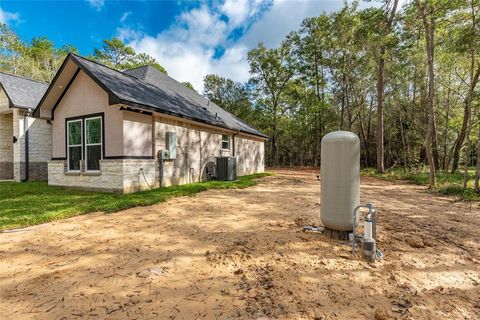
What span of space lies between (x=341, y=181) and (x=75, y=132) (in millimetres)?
9807

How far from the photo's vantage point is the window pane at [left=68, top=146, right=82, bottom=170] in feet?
28.8

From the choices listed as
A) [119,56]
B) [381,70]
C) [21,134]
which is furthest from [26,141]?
[119,56]

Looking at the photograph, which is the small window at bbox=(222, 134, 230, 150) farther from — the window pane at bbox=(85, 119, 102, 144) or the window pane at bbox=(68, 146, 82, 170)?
the window pane at bbox=(68, 146, 82, 170)

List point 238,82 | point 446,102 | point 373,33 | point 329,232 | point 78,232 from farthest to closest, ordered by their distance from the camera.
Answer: point 238,82 → point 446,102 → point 373,33 → point 78,232 → point 329,232

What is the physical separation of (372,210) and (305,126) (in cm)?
2411

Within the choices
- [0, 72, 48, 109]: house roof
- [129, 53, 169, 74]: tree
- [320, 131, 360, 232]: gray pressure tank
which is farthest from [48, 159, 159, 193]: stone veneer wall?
[129, 53, 169, 74]: tree

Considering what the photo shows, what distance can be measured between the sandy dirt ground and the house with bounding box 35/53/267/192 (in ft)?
12.2

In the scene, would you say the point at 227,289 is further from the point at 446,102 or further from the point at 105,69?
the point at 446,102

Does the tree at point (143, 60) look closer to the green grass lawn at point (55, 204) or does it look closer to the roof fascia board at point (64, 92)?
the roof fascia board at point (64, 92)

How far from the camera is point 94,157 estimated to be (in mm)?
8430

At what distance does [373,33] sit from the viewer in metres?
12.6

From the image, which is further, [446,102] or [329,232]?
[446,102]

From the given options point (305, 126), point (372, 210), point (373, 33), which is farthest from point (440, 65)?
point (372, 210)

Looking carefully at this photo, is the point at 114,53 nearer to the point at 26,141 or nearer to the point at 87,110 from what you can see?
the point at 26,141
